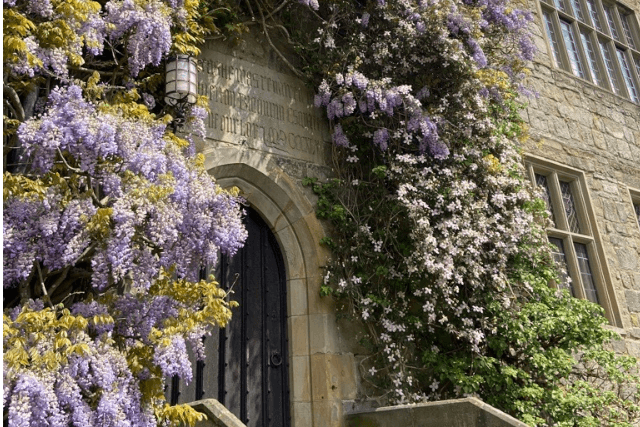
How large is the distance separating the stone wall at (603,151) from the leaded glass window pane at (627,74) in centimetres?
54

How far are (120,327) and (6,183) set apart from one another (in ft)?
2.72

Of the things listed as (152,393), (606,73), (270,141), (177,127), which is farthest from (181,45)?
(606,73)

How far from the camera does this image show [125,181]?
282 centimetres

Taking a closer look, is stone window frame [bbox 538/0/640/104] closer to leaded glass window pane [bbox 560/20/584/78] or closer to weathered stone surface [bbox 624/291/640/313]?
leaded glass window pane [bbox 560/20/584/78]

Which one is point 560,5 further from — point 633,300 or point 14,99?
point 14,99

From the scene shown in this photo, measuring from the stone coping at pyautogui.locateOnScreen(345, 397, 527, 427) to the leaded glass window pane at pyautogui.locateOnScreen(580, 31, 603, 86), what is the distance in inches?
237

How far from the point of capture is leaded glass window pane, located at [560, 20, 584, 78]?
7891 millimetres

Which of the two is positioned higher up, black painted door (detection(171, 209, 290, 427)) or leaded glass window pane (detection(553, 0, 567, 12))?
leaded glass window pane (detection(553, 0, 567, 12))

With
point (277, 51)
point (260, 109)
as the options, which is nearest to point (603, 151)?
point (277, 51)

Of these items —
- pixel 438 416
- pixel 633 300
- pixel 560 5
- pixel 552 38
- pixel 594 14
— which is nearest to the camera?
pixel 438 416

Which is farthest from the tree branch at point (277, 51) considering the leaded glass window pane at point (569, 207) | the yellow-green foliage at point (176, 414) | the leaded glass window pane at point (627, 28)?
the leaded glass window pane at point (627, 28)

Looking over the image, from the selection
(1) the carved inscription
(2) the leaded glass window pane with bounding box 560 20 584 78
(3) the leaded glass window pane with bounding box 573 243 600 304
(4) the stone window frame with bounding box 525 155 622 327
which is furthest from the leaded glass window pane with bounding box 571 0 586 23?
(1) the carved inscription

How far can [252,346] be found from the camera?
444 cm

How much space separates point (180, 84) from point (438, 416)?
2689mm
